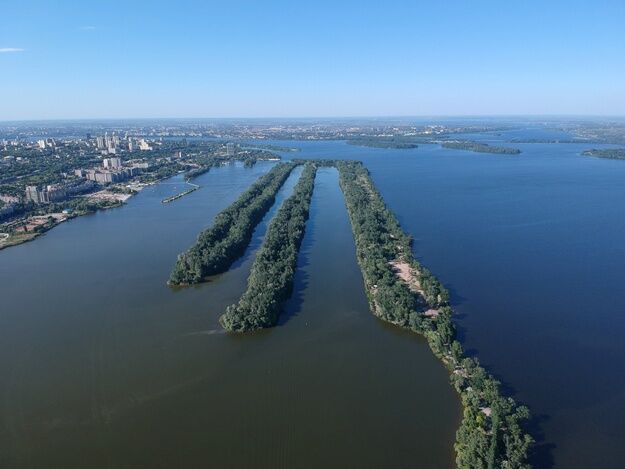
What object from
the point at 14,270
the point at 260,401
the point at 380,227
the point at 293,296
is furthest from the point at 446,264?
the point at 14,270

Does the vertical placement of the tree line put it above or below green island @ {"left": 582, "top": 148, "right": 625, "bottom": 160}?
below

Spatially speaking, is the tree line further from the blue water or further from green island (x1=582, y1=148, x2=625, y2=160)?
green island (x1=582, y1=148, x2=625, y2=160)

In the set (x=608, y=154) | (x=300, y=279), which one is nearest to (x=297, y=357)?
(x=300, y=279)

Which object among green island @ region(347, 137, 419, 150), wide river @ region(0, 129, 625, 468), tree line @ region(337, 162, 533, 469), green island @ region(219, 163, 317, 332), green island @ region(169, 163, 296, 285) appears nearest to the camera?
tree line @ region(337, 162, 533, 469)

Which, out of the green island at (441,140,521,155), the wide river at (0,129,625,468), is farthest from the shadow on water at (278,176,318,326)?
the green island at (441,140,521,155)

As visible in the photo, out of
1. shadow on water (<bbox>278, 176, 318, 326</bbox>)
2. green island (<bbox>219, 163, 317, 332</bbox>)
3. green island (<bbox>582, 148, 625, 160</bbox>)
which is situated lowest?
shadow on water (<bbox>278, 176, 318, 326</bbox>)

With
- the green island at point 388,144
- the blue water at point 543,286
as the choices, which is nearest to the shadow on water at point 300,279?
the blue water at point 543,286

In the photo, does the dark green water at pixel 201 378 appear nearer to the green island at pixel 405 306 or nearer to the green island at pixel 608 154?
the green island at pixel 405 306
